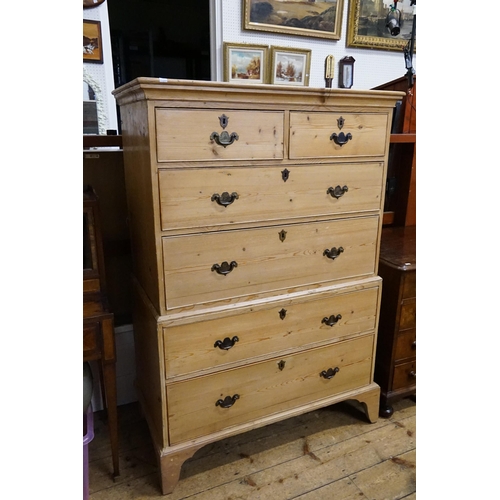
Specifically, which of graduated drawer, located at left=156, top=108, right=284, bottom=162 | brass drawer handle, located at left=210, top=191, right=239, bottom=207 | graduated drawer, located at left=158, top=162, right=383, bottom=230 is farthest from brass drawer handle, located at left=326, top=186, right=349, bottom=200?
brass drawer handle, located at left=210, top=191, right=239, bottom=207

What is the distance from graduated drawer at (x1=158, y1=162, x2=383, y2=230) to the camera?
4.00ft

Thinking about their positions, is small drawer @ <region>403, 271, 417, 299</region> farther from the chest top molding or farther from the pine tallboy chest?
the chest top molding

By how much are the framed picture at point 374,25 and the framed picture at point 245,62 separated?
0.56 m

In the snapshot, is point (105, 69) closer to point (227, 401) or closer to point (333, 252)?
point (333, 252)

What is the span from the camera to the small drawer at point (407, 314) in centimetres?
174

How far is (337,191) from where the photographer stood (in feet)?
4.75

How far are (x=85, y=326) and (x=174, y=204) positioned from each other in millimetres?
462

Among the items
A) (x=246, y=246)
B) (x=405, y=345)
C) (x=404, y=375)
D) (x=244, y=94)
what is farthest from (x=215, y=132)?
(x=404, y=375)

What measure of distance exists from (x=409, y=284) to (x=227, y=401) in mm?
884

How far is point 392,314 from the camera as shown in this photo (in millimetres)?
1758

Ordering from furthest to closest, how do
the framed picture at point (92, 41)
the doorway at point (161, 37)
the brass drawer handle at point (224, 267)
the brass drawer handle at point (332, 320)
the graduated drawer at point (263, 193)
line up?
the doorway at point (161, 37) < the framed picture at point (92, 41) < the brass drawer handle at point (332, 320) < the brass drawer handle at point (224, 267) < the graduated drawer at point (263, 193)

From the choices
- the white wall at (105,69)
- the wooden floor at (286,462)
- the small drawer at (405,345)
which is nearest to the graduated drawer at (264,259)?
the small drawer at (405,345)

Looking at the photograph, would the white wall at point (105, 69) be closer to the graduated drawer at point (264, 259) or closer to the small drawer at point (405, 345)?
the graduated drawer at point (264, 259)

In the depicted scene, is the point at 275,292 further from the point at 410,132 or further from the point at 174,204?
the point at 410,132
